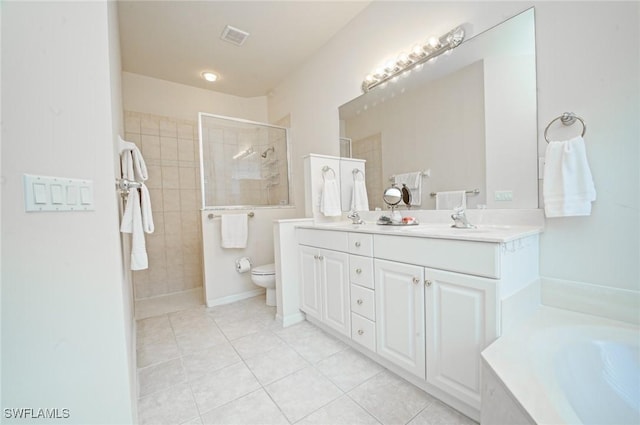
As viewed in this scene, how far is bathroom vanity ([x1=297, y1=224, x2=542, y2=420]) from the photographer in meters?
1.08

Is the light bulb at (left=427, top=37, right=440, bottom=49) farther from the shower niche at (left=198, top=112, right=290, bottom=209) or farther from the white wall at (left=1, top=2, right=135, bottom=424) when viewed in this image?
the shower niche at (left=198, top=112, right=290, bottom=209)

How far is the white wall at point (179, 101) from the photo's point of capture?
3029mm

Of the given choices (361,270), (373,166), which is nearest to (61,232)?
(361,270)

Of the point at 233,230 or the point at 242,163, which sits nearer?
the point at 233,230

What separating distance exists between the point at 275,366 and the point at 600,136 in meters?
2.06

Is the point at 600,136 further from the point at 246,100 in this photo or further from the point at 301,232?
the point at 246,100

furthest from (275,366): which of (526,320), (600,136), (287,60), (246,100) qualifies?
(246,100)

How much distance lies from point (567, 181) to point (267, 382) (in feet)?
6.00

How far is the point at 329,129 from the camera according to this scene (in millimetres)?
2643

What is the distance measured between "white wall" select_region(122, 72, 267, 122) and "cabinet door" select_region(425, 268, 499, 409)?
3448 mm

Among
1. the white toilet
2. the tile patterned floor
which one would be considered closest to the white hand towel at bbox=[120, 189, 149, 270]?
the tile patterned floor

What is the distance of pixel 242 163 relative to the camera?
9.62 ft

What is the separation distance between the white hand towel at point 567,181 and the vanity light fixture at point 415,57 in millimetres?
881

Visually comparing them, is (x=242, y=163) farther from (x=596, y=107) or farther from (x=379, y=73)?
(x=596, y=107)
